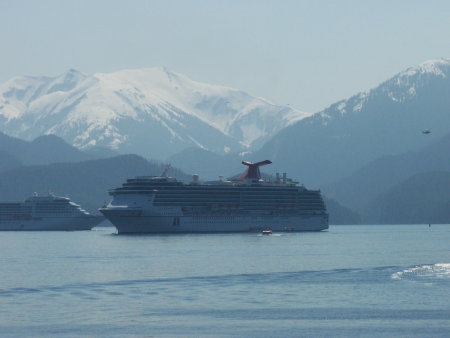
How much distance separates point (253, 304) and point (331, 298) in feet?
23.9

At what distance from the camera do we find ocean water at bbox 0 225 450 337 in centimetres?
7712

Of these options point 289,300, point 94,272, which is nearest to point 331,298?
point 289,300

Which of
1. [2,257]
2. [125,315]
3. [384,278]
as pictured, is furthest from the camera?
[2,257]

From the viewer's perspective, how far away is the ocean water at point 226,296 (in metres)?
77.1

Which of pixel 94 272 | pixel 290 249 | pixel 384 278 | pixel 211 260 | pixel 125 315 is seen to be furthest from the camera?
pixel 290 249

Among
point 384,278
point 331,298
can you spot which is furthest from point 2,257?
point 331,298

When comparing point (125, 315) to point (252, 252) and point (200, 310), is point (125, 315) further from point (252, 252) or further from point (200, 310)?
point (252, 252)

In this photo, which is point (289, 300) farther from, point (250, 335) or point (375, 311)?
point (250, 335)

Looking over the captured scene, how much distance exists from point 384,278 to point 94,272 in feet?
97.7

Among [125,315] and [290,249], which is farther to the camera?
[290,249]

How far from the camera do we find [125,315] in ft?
271

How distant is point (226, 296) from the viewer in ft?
309

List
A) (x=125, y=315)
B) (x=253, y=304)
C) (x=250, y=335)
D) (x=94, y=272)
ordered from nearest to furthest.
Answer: (x=250, y=335) < (x=125, y=315) < (x=253, y=304) < (x=94, y=272)

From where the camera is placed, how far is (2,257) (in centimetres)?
15175
